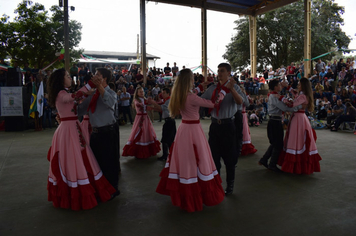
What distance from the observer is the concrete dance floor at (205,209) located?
119 inches

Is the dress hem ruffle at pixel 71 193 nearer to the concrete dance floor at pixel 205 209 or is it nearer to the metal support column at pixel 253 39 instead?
the concrete dance floor at pixel 205 209

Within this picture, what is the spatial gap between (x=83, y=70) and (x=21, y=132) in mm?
4269

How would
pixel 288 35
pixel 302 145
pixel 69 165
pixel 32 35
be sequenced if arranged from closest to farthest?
pixel 69 165, pixel 302 145, pixel 32 35, pixel 288 35

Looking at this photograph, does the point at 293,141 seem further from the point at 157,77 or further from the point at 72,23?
the point at 72,23

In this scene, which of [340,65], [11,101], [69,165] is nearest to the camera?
[69,165]

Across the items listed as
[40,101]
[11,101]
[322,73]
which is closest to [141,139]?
[40,101]

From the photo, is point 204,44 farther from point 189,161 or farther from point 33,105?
point 189,161

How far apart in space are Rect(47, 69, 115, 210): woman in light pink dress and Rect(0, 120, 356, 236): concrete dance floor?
19cm

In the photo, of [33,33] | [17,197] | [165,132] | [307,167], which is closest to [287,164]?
[307,167]

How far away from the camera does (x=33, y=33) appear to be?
59.5 ft

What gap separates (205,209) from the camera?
139 inches

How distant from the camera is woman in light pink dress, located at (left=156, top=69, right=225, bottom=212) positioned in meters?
3.39

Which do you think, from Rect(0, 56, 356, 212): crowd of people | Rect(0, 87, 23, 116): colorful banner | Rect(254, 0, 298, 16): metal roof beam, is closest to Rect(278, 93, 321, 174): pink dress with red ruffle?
Rect(0, 56, 356, 212): crowd of people

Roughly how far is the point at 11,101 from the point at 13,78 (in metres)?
0.98
